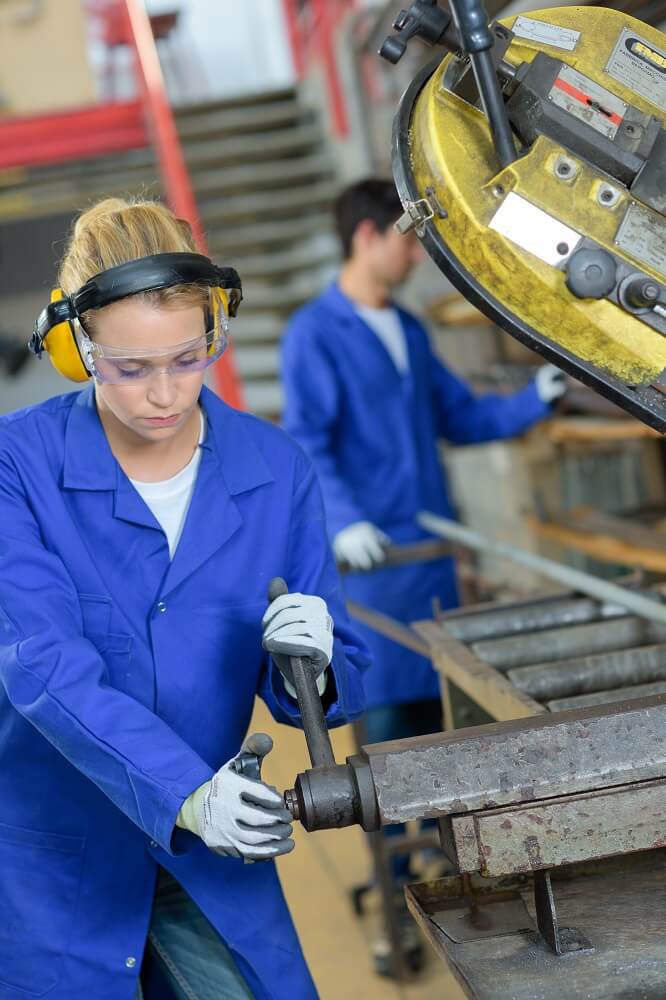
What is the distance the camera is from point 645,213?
Result: 4.09ft

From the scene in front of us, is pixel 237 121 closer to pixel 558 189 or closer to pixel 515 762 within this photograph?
pixel 558 189

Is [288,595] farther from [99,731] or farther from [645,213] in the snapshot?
[645,213]

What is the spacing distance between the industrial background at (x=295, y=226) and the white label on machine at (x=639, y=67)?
2.43 feet

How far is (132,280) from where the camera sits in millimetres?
1376

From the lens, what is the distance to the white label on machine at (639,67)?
126 cm

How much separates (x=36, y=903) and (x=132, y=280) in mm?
775

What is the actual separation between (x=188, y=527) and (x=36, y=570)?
0.21 m

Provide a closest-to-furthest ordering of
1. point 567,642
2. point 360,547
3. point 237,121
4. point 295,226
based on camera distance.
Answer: point 567,642
point 360,547
point 295,226
point 237,121

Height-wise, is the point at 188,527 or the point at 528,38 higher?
the point at 528,38

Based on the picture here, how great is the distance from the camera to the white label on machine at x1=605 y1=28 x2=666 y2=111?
1.26 metres

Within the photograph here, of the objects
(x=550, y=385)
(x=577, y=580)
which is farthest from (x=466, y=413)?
(x=577, y=580)

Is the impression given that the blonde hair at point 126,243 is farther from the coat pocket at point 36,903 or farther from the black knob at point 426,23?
the coat pocket at point 36,903

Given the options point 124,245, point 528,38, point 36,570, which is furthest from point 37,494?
point 528,38

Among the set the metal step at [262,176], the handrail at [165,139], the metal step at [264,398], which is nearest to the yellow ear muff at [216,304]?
the handrail at [165,139]
